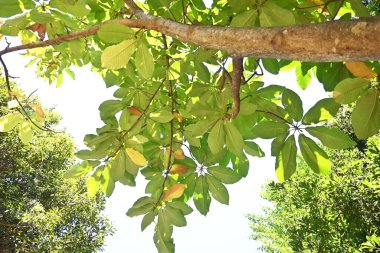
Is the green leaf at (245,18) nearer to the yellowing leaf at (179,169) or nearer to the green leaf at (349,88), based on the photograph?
the green leaf at (349,88)

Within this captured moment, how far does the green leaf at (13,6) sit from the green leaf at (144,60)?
42 centimetres

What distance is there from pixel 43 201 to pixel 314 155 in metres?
11.2

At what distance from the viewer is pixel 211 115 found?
4.34ft

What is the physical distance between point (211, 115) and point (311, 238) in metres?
5.22

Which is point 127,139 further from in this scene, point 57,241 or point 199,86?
point 57,241

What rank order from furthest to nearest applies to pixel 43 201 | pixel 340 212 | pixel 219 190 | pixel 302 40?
1. pixel 43 201
2. pixel 340 212
3. pixel 219 190
4. pixel 302 40

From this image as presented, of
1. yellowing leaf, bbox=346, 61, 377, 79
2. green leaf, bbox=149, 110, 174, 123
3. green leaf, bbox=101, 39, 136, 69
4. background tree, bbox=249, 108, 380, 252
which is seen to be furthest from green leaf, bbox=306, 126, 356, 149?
background tree, bbox=249, 108, 380, 252

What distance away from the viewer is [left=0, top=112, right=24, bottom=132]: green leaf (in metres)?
1.30

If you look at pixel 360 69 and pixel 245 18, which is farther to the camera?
pixel 245 18

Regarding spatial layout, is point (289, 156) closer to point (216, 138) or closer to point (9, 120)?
point (216, 138)

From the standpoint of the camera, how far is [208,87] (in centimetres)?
160

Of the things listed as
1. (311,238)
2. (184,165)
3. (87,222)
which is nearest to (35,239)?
(87,222)

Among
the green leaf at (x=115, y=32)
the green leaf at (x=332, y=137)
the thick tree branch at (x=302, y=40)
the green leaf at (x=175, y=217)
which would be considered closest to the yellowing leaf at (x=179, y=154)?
the green leaf at (x=175, y=217)

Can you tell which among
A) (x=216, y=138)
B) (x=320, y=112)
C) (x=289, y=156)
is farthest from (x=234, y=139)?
(x=320, y=112)
